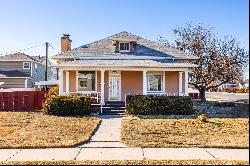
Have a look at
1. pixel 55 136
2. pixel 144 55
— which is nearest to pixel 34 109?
pixel 144 55

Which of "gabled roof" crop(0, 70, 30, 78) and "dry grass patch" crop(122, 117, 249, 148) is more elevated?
"gabled roof" crop(0, 70, 30, 78)

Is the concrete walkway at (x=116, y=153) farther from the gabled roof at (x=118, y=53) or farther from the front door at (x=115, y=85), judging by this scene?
the gabled roof at (x=118, y=53)

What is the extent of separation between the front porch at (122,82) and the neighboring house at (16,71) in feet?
68.0

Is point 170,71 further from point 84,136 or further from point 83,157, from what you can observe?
point 83,157

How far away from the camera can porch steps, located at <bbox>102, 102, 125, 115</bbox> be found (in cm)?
2236

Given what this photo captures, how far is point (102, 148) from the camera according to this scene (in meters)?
11.2

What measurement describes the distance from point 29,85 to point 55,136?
3412 cm

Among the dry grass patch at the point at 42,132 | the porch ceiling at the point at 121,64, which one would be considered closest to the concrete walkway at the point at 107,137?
the dry grass patch at the point at 42,132

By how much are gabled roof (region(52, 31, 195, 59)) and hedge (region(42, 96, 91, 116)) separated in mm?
5550

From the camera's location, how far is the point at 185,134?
534 inches

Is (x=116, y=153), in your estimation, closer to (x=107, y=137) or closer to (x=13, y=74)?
(x=107, y=137)

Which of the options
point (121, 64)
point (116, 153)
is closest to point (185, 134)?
point (116, 153)

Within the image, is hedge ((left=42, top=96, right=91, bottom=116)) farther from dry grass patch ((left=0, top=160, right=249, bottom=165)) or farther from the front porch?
dry grass patch ((left=0, top=160, right=249, bottom=165))

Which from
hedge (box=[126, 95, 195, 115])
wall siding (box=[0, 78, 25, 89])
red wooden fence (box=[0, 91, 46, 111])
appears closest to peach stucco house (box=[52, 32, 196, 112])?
red wooden fence (box=[0, 91, 46, 111])
